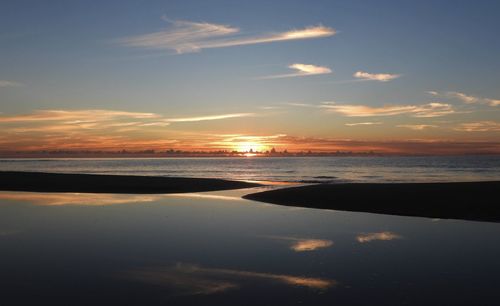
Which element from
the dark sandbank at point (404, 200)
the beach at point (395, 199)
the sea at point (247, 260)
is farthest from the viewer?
the beach at point (395, 199)

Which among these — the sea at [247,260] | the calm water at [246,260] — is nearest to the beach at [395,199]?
the sea at [247,260]

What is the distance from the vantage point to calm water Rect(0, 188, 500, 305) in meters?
10.5

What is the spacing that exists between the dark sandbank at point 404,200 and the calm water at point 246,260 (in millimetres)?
2796

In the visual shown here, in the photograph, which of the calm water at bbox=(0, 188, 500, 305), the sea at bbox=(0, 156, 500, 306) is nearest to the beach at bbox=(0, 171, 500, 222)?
the sea at bbox=(0, 156, 500, 306)

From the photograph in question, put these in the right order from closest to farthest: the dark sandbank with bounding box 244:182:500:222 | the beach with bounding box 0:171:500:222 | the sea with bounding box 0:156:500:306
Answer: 1. the sea with bounding box 0:156:500:306
2. the dark sandbank with bounding box 244:182:500:222
3. the beach with bounding box 0:171:500:222

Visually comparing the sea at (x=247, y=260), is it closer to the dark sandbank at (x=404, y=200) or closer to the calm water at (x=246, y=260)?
the calm water at (x=246, y=260)

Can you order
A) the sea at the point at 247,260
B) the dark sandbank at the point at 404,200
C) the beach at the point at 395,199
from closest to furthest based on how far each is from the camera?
the sea at the point at 247,260 → the dark sandbank at the point at 404,200 → the beach at the point at 395,199

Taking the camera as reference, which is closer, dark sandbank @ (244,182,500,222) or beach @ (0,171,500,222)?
dark sandbank @ (244,182,500,222)

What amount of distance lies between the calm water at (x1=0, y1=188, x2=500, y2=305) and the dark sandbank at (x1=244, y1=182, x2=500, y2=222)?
280 centimetres

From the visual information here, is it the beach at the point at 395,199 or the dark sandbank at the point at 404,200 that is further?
the beach at the point at 395,199

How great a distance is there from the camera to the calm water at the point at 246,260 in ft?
34.5

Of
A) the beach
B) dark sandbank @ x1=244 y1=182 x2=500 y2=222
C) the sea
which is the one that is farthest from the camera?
the beach

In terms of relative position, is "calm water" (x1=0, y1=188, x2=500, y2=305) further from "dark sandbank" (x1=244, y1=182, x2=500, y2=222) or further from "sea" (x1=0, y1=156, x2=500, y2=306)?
"dark sandbank" (x1=244, y1=182, x2=500, y2=222)

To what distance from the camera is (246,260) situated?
46.4 feet
